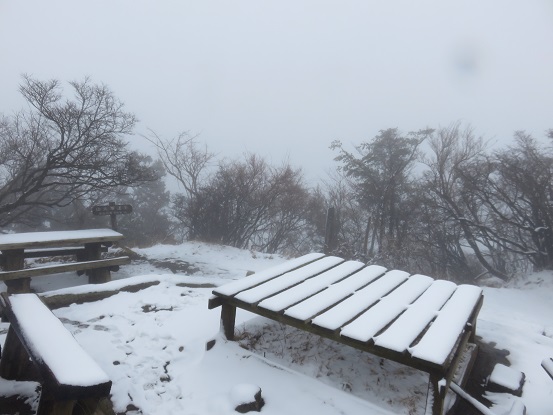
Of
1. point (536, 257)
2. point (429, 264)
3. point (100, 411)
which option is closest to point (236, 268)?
point (100, 411)

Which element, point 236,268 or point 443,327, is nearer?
point 443,327

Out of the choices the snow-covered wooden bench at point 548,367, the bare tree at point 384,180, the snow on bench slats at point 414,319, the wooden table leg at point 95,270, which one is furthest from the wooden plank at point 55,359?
the bare tree at point 384,180

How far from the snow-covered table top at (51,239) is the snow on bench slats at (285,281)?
4596 mm

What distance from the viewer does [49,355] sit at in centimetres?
208

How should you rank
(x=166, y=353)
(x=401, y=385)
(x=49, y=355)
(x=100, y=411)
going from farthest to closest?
(x=166, y=353) → (x=401, y=385) → (x=100, y=411) → (x=49, y=355)

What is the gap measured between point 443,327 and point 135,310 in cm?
379

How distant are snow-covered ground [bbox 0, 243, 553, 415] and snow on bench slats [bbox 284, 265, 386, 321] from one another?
651 mm

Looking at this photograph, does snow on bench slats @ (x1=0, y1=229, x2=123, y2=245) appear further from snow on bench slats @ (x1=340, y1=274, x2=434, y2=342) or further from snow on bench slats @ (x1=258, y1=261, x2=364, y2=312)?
snow on bench slats @ (x1=340, y1=274, x2=434, y2=342)

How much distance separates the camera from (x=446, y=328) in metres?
3.02

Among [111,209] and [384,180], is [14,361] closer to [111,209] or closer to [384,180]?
[111,209]

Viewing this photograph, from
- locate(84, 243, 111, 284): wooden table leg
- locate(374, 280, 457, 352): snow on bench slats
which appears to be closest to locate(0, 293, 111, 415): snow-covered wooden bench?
locate(374, 280, 457, 352): snow on bench slats

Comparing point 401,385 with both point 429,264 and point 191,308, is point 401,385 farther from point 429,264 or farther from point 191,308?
point 429,264

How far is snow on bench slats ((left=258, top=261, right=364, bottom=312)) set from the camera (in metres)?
3.36

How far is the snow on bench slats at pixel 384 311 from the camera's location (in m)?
2.86
